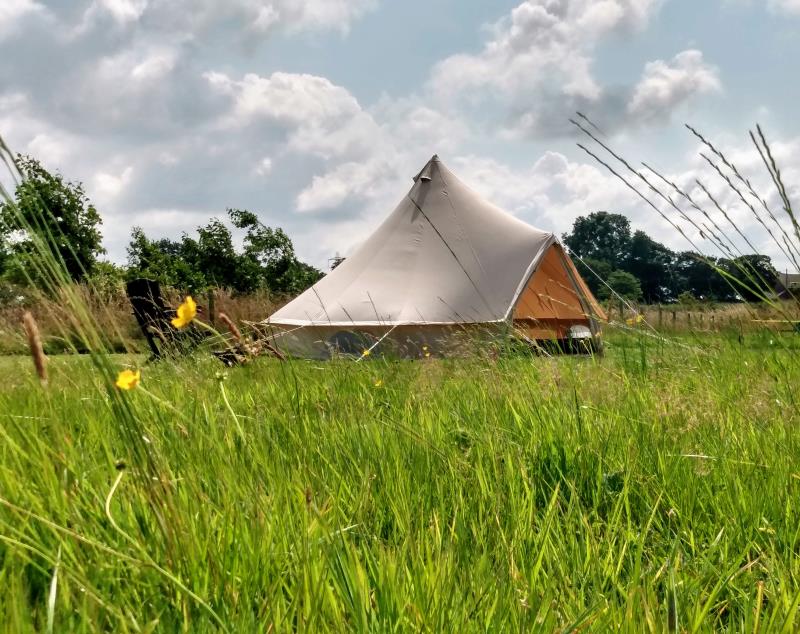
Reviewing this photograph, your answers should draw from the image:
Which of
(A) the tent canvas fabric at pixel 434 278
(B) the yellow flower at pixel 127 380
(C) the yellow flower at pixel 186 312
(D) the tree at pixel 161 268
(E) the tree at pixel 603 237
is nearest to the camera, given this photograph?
(B) the yellow flower at pixel 127 380

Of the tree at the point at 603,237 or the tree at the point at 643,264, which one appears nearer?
the tree at the point at 643,264

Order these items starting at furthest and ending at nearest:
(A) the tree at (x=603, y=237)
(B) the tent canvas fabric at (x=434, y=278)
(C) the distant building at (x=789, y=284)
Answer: (A) the tree at (x=603, y=237) < (B) the tent canvas fabric at (x=434, y=278) < (C) the distant building at (x=789, y=284)

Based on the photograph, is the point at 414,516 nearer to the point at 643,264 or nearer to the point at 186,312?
the point at 186,312

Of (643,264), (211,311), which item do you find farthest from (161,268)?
(643,264)

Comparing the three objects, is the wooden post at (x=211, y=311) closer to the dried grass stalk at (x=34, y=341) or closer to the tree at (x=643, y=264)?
the dried grass stalk at (x=34, y=341)

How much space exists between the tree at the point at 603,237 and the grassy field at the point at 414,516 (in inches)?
2999

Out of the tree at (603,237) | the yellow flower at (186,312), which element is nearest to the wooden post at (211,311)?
the yellow flower at (186,312)

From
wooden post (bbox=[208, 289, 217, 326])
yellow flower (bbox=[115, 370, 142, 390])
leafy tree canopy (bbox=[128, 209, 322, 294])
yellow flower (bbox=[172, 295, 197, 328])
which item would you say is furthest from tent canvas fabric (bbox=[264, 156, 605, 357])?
leafy tree canopy (bbox=[128, 209, 322, 294])

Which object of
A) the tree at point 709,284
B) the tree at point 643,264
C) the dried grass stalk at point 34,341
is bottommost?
the dried grass stalk at point 34,341

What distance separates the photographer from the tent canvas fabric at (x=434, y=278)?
→ 7699 mm

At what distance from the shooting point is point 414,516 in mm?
1107

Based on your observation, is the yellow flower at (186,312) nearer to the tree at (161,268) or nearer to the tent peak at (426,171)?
the tent peak at (426,171)

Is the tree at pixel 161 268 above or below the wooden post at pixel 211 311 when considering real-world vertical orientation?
above

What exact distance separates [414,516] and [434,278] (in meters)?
7.12
